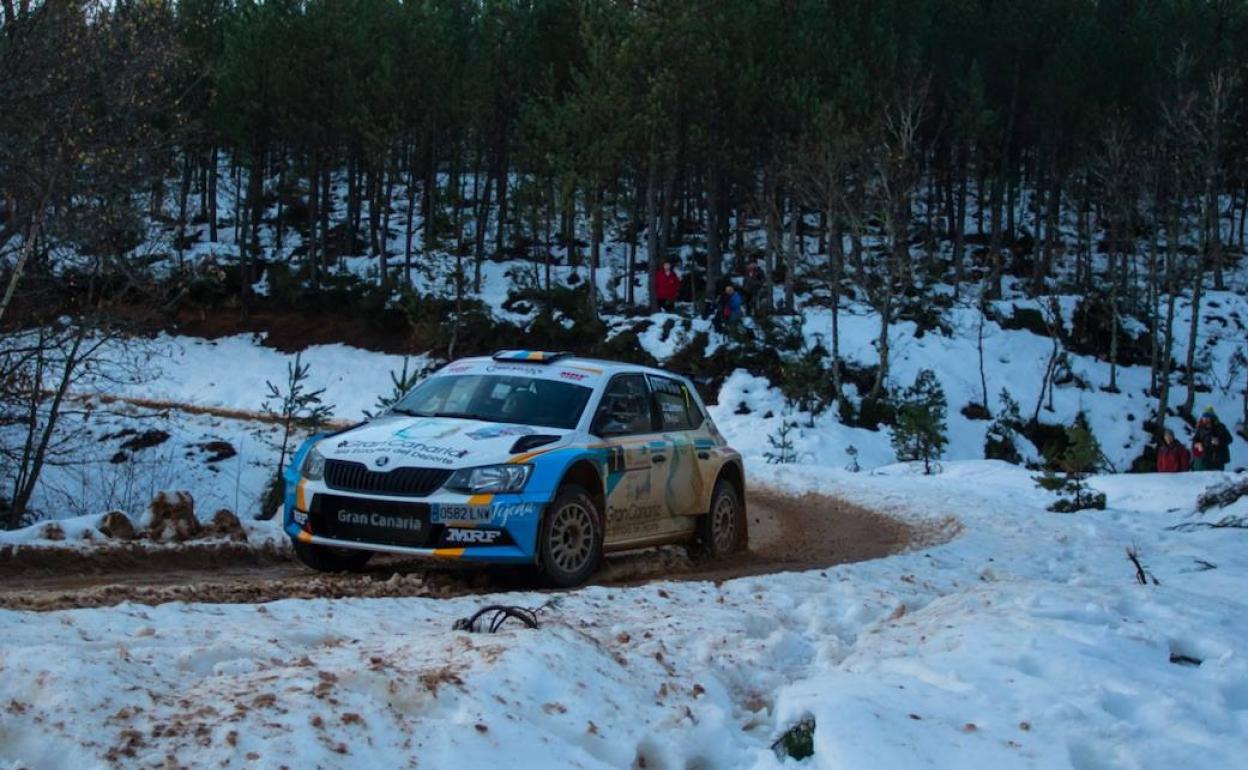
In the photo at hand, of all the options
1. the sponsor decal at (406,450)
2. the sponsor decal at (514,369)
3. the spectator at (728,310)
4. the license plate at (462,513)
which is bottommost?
the license plate at (462,513)

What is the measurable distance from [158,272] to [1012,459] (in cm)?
2191

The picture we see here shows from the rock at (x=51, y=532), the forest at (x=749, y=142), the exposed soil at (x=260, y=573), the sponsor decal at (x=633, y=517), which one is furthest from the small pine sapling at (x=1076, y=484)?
the forest at (x=749, y=142)

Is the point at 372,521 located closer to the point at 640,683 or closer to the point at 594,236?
the point at 640,683

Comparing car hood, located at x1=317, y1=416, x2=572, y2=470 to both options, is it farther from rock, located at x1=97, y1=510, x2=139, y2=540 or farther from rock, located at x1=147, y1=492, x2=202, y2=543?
rock, located at x1=97, y1=510, x2=139, y2=540

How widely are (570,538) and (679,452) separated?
2.06m

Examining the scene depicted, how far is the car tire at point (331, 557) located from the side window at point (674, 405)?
9.59ft

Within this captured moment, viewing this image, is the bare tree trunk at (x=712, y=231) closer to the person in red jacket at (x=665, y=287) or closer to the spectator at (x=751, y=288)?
the person in red jacket at (x=665, y=287)

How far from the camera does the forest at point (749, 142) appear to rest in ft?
120

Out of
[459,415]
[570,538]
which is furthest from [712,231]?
[570,538]

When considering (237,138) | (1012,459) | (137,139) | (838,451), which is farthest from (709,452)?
(237,138)

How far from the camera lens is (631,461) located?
948cm

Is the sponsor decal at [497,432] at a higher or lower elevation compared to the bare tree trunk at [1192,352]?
lower

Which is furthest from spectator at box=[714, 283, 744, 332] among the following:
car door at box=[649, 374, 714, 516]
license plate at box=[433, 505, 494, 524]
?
license plate at box=[433, 505, 494, 524]

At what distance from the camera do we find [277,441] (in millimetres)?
23375
